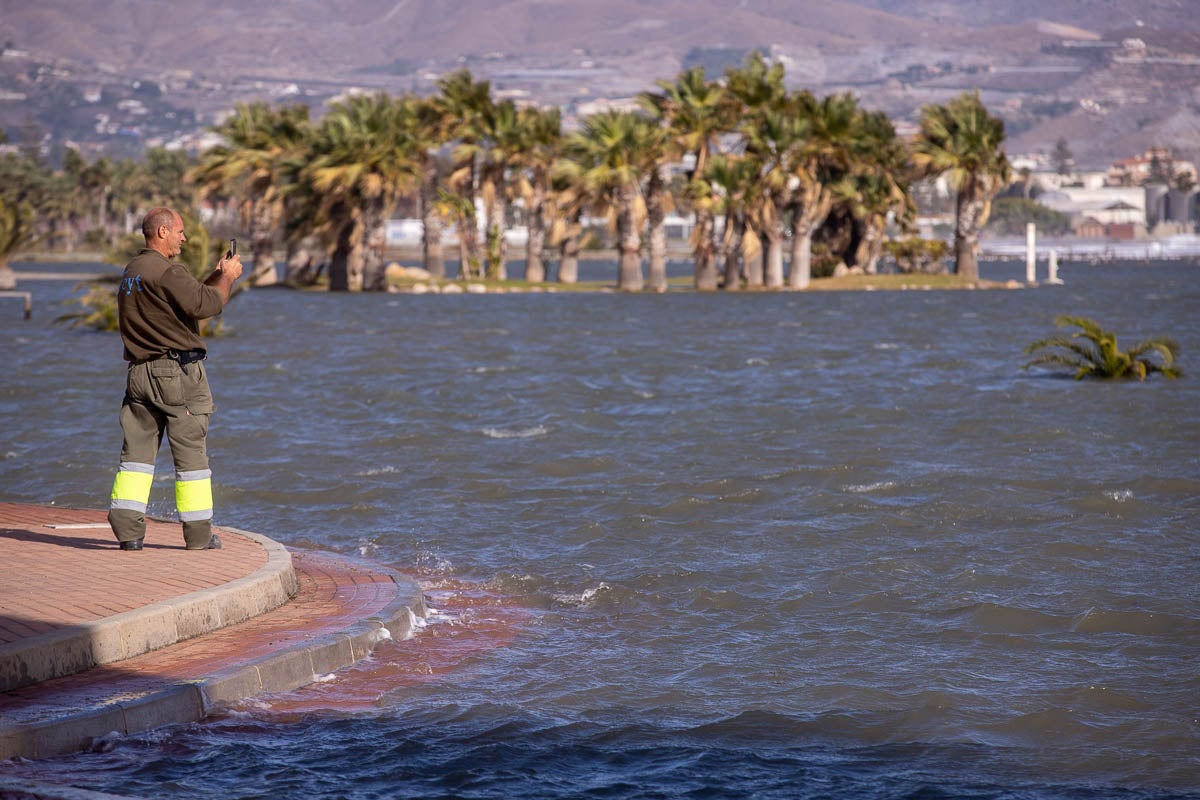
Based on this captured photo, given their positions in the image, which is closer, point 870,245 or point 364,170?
point 364,170

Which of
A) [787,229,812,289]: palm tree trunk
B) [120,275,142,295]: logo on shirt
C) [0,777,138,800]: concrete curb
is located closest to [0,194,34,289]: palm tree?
[787,229,812,289]: palm tree trunk

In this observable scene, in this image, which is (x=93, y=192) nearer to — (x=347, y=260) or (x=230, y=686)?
(x=347, y=260)

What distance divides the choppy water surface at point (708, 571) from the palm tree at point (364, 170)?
41627 millimetres

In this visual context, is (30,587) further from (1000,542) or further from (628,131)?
(628,131)

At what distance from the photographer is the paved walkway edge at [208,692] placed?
696 cm

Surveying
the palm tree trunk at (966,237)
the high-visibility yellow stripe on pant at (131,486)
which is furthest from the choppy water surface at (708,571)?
the palm tree trunk at (966,237)

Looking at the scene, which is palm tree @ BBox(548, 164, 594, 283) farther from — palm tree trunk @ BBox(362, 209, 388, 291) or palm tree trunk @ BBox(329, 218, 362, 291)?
palm tree trunk @ BBox(329, 218, 362, 291)

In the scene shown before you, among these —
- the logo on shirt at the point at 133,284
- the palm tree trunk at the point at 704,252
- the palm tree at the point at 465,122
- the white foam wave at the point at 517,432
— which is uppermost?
the palm tree at the point at 465,122

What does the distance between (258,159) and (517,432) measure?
6154cm

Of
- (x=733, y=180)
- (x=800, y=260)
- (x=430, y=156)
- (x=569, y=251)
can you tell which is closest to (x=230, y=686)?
(x=733, y=180)

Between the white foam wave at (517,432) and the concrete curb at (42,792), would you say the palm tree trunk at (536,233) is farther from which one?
the concrete curb at (42,792)

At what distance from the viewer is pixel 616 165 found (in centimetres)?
7188

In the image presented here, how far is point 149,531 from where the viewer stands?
1134 cm

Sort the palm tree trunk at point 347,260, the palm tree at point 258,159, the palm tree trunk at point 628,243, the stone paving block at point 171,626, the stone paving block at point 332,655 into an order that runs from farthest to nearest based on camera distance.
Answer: the palm tree at point 258,159
the palm tree trunk at point 347,260
the palm tree trunk at point 628,243
the stone paving block at point 332,655
the stone paving block at point 171,626
